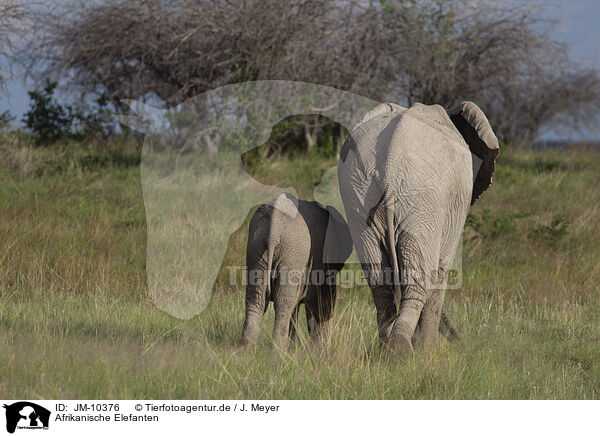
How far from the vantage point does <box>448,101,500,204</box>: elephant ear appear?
3.42m

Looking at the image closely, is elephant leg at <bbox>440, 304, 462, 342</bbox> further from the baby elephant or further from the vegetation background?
the baby elephant

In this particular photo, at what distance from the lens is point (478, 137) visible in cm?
348

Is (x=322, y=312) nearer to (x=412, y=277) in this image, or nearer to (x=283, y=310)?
(x=283, y=310)

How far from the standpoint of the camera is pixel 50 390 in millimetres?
2926

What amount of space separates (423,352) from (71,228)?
502 centimetres

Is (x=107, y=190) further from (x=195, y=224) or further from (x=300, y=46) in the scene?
(x=300, y=46)

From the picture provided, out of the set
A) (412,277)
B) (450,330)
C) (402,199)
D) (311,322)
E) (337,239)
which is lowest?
(450,330)

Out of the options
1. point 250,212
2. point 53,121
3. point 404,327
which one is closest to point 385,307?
point 404,327

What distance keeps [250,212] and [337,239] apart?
4.36 m
